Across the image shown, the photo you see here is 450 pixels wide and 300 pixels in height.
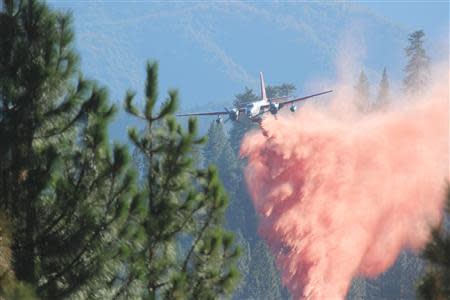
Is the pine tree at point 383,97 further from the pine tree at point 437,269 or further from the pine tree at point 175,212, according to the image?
the pine tree at point 437,269

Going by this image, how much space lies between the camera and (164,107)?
19.4 m

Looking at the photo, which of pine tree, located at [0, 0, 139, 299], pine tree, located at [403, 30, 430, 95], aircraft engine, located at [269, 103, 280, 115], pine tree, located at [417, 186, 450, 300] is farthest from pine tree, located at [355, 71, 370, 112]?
pine tree, located at [417, 186, 450, 300]

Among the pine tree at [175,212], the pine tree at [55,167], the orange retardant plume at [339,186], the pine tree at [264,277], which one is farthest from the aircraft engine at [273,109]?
the pine tree at [264,277]

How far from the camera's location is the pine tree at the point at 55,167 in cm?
1831

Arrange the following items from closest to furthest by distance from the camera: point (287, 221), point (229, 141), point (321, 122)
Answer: point (287, 221) → point (321, 122) → point (229, 141)

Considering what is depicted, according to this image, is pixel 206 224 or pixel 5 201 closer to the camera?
pixel 5 201

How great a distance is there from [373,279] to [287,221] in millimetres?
52287

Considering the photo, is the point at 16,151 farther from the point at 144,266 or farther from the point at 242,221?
the point at 242,221

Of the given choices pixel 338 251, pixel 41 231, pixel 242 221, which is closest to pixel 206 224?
pixel 41 231

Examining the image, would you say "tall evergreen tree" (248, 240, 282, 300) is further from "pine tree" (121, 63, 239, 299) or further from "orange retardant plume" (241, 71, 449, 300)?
"pine tree" (121, 63, 239, 299)

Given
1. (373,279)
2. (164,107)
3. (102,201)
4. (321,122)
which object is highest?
(321,122)

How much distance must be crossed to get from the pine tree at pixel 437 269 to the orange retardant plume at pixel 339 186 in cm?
3500

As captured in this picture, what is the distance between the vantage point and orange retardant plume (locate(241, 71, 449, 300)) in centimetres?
5559

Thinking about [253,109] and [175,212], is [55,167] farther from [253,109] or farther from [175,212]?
[253,109]
